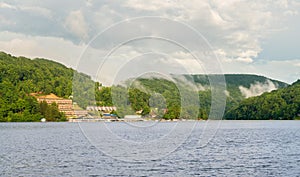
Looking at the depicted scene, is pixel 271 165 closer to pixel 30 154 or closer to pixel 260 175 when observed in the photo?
pixel 260 175

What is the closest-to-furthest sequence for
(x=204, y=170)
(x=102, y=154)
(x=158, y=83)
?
(x=204, y=170)
(x=102, y=154)
(x=158, y=83)

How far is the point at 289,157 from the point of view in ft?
171

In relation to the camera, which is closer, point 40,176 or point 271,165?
point 40,176

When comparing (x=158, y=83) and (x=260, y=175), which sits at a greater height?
(x=158, y=83)

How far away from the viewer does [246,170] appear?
41.0 metres

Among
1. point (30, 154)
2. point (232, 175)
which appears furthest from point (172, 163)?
point (30, 154)

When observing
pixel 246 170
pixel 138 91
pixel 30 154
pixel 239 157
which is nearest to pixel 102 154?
pixel 30 154

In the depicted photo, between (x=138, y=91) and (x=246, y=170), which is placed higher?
(x=138, y=91)

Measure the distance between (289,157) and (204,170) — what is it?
15.2 metres

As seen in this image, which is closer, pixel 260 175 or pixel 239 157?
pixel 260 175

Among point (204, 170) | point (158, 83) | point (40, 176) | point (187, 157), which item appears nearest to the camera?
point (40, 176)

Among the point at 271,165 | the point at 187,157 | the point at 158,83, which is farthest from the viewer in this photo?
the point at 158,83

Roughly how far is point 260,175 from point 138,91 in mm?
49689

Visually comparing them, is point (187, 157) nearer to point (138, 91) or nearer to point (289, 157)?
point (289, 157)
